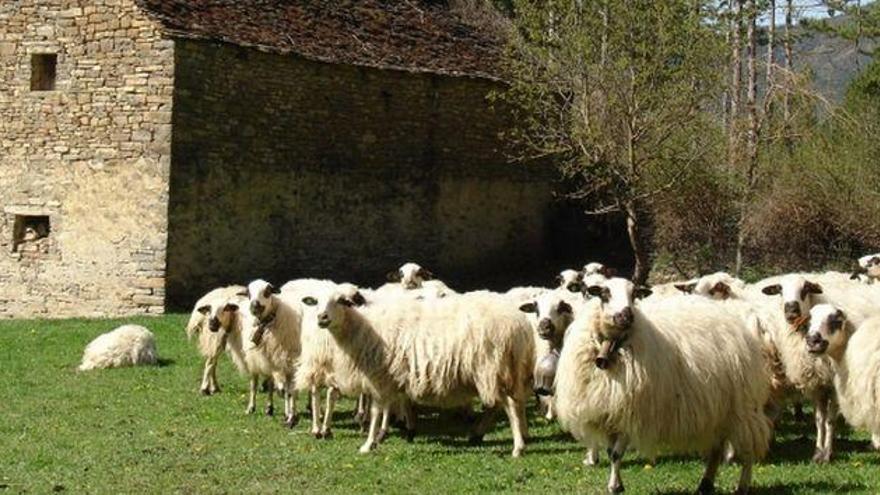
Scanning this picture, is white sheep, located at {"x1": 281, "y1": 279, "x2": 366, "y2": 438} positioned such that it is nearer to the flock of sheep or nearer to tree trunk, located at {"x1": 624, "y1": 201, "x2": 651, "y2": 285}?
the flock of sheep

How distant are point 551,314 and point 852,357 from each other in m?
2.80

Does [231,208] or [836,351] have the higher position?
[231,208]

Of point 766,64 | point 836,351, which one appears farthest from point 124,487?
point 766,64

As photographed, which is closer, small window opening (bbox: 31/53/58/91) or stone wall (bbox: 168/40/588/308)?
stone wall (bbox: 168/40/588/308)

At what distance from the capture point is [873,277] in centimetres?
1596

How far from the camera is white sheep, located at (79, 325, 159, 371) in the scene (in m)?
16.7

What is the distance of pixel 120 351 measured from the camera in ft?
54.8

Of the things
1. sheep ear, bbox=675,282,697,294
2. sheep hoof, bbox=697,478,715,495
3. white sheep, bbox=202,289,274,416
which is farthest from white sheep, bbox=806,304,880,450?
white sheep, bbox=202,289,274,416

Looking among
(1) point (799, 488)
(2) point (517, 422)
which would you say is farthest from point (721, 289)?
(1) point (799, 488)

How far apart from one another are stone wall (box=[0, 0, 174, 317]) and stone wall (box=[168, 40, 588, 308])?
483 mm

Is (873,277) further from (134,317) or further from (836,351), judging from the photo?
(134,317)

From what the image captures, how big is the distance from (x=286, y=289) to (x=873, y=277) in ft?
24.9

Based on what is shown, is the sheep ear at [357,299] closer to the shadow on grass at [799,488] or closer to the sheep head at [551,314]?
the sheep head at [551,314]

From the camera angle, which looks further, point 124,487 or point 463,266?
point 463,266
